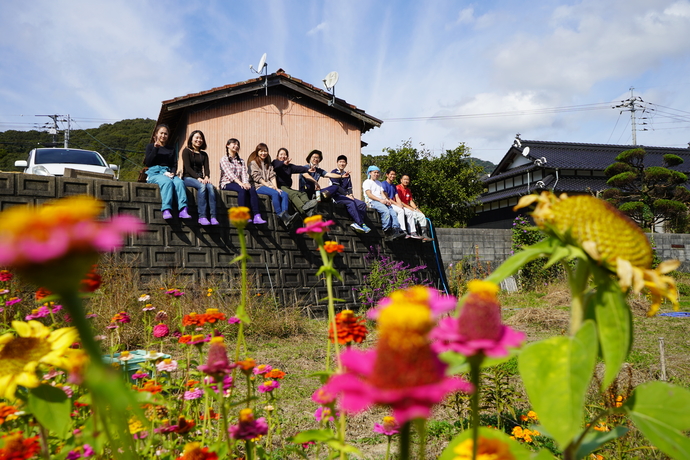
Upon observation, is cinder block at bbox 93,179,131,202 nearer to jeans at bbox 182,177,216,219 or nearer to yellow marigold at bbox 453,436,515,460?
jeans at bbox 182,177,216,219

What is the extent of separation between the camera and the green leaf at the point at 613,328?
53 centimetres

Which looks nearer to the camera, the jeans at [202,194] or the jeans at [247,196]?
the jeans at [202,194]

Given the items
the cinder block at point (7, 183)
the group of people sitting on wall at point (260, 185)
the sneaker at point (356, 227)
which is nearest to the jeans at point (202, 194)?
the group of people sitting on wall at point (260, 185)

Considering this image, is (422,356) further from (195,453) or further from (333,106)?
(333,106)

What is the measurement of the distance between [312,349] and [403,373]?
4.32m

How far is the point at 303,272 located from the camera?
6766 mm

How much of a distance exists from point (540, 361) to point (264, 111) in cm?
1067

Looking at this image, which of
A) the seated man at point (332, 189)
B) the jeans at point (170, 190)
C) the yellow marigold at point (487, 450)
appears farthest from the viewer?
the seated man at point (332, 189)

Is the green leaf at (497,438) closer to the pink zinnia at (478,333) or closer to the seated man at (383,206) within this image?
the pink zinnia at (478,333)

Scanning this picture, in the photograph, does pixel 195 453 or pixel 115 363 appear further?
pixel 115 363

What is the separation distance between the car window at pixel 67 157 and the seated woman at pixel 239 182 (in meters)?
6.02

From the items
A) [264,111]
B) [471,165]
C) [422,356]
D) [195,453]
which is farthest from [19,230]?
[471,165]

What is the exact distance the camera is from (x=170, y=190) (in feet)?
18.2

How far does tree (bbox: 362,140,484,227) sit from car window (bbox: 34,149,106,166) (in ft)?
37.5
